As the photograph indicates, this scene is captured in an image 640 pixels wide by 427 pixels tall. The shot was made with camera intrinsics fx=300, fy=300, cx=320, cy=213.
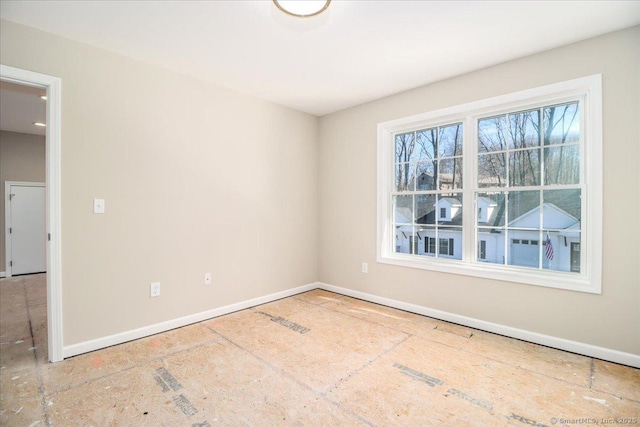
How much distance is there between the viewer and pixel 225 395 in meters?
1.99

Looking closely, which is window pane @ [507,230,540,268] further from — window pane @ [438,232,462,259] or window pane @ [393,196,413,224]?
window pane @ [393,196,413,224]

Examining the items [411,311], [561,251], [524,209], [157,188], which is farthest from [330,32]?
[411,311]

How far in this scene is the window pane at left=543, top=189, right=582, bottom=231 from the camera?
104 inches

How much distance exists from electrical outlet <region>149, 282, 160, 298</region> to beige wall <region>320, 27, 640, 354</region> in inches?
92.9

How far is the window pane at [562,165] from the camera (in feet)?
8.61

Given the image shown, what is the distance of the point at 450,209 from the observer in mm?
3385

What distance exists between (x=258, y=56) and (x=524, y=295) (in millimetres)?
3326

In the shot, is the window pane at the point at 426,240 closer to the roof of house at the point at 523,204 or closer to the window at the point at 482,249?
the roof of house at the point at 523,204

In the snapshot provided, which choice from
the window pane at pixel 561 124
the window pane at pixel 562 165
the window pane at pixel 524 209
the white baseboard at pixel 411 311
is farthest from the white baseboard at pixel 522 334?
the window pane at pixel 561 124

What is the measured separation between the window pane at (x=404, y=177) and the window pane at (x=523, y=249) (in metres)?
1.21

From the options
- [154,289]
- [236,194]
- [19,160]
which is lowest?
[154,289]

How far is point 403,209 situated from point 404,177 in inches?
16.0

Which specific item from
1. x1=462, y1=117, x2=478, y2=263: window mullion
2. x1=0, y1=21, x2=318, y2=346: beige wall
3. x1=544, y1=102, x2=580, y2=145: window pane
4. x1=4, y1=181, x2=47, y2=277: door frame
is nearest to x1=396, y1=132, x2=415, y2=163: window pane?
x1=462, y1=117, x2=478, y2=263: window mullion

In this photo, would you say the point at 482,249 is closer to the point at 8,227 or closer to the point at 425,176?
the point at 425,176
